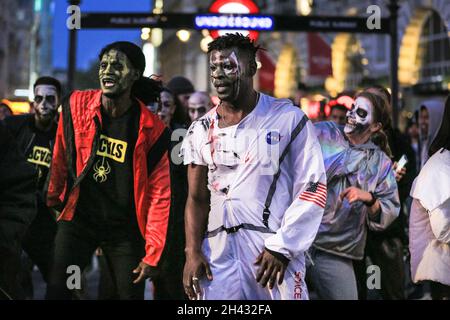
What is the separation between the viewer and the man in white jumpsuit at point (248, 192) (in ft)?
13.2

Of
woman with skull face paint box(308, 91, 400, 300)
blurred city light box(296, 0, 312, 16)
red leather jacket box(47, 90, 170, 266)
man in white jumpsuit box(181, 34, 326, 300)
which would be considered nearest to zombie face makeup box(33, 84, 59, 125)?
red leather jacket box(47, 90, 170, 266)

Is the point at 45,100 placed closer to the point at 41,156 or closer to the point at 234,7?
the point at 41,156

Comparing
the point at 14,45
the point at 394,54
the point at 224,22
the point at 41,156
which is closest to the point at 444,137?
the point at 41,156

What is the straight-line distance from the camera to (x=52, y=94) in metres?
7.72

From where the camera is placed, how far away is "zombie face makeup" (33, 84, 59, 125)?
7.54 metres

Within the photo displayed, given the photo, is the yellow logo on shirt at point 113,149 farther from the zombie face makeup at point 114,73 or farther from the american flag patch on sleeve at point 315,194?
the american flag patch on sleeve at point 315,194

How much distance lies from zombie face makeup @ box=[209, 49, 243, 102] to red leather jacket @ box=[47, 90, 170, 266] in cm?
130

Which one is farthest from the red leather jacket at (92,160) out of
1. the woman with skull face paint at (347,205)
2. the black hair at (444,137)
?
the black hair at (444,137)

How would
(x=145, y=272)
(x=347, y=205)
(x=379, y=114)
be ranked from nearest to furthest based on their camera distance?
1. (x=145, y=272)
2. (x=347, y=205)
3. (x=379, y=114)

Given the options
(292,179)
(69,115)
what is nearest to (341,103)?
(69,115)

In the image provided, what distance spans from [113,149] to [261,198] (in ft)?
5.36

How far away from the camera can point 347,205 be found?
600 centimetres
